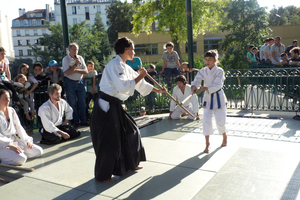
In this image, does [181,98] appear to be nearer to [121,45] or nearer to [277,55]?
[121,45]

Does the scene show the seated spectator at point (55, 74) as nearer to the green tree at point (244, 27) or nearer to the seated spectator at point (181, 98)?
the seated spectator at point (181, 98)

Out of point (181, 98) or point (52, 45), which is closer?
point (181, 98)

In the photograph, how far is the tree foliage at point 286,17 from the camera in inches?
1956

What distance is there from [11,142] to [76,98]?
2538mm

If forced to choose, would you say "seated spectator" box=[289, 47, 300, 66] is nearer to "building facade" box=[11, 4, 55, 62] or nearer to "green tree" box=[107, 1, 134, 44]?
"green tree" box=[107, 1, 134, 44]

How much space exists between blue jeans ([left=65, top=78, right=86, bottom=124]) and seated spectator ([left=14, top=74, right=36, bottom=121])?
89 cm

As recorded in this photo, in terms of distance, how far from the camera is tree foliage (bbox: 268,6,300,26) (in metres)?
49.7

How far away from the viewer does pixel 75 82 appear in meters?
7.01

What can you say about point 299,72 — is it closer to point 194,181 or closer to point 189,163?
point 189,163

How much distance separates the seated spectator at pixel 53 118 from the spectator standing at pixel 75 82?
90 centimetres

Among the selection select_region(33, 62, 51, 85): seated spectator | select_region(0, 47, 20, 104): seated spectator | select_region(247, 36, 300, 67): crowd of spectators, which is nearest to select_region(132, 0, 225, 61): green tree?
select_region(247, 36, 300, 67): crowd of spectators

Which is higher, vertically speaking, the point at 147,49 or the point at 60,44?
the point at 60,44

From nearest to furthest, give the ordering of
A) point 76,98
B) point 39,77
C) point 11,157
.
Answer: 1. point 11,157
2. point 76,98
3. point 39,77

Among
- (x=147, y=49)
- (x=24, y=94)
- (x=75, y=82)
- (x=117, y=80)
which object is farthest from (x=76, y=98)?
(x=147, y=49)
